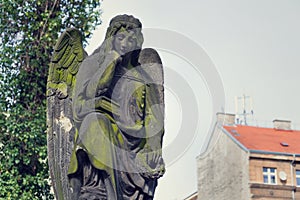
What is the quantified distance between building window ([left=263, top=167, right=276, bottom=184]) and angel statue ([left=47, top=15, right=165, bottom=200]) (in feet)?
114

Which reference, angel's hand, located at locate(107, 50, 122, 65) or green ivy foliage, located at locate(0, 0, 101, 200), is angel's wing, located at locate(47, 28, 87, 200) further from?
green ivy foliage, located at locate(0, 0, 101, 200)

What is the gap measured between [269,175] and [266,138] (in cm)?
281

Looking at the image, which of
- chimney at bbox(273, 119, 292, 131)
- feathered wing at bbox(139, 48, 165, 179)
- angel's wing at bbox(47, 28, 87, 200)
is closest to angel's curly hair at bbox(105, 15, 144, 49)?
feathered wing at bbox(139, 48, 165, 179)

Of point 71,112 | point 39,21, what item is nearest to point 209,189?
point 39,21

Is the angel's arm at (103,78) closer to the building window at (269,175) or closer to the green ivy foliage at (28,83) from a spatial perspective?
the green ivy foliage at (28,83)

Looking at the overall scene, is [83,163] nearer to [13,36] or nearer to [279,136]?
[13,36]

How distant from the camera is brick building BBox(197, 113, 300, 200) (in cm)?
4362

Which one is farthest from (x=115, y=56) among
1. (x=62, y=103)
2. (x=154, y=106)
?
(x=62, y=103)

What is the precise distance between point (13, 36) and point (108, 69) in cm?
923

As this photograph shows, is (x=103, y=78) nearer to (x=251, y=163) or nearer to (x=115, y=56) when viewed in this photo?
(x=115, y=56)

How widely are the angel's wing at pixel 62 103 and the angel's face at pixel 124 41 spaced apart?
811 mm

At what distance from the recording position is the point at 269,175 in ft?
144

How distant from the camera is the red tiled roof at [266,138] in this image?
145 feet

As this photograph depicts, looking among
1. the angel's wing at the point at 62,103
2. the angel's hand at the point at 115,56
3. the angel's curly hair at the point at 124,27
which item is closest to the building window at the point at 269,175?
the angel's wing at the point at 62,103
